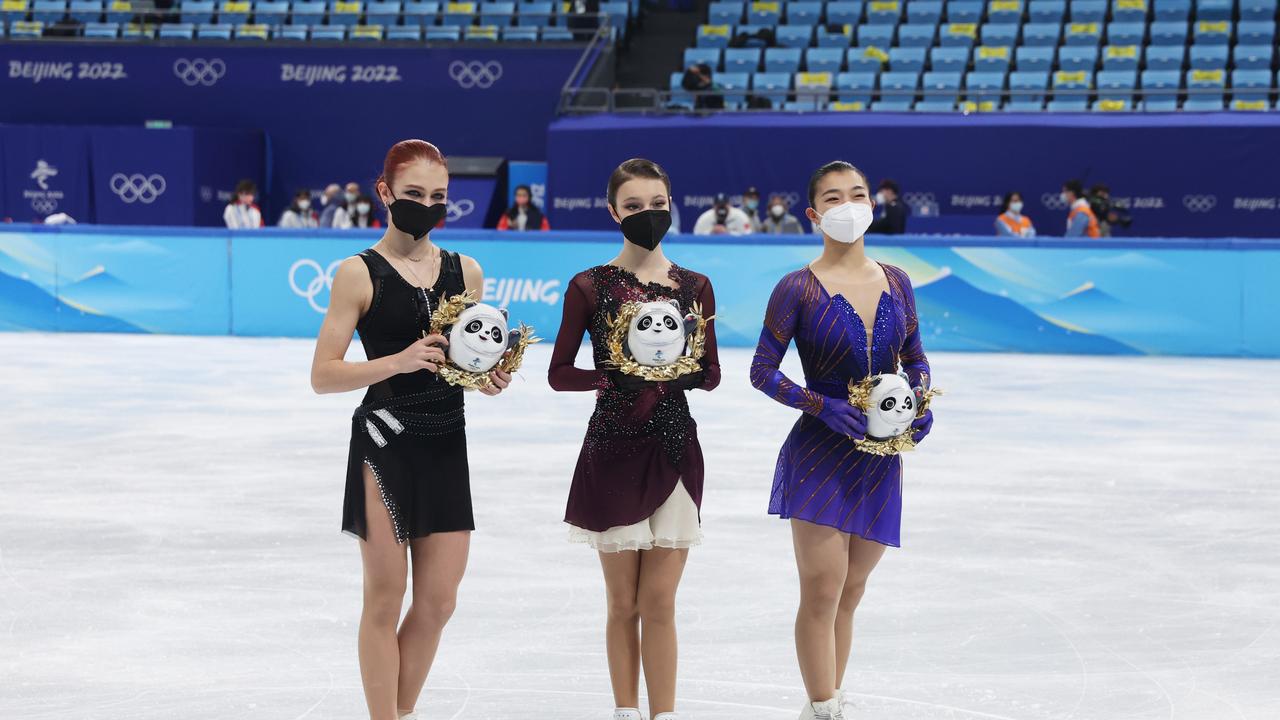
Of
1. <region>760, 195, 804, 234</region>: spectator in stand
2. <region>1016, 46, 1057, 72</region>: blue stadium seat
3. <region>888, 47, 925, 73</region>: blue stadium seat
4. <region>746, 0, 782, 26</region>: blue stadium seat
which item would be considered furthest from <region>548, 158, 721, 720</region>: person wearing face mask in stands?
<region>746, 0, 782, 26</region>: blue stadium seat

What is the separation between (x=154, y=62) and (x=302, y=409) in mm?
14960

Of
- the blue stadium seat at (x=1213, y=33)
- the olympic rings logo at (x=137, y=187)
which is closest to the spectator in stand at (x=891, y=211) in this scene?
the blue stadium seat at (x=1213, y=33)

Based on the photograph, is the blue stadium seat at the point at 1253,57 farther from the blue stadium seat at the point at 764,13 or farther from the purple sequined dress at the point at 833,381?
the purple sequined dress at the point at 833,381

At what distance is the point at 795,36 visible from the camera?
23469 mm

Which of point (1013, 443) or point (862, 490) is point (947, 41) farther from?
point (862, 490)

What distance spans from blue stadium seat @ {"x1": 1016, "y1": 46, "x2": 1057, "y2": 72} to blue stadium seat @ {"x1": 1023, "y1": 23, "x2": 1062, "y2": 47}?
0.34 metres

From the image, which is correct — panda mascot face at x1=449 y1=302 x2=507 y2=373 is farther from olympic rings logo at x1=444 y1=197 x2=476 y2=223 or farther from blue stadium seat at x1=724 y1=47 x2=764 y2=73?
blue stadium seat at x1=724 y1=47 x2=764 y2=73

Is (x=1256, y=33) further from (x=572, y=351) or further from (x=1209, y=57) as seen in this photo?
(x=572, y=351)

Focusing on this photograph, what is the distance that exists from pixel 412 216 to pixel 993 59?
64.5 feet

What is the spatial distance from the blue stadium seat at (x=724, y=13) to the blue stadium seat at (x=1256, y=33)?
25.4 ft

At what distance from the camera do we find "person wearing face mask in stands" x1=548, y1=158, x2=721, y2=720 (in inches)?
154

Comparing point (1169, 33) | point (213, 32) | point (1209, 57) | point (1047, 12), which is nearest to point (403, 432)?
point (1209, 57)

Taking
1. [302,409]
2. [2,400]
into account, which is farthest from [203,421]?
[2,400]

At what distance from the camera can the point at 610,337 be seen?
3.81m
